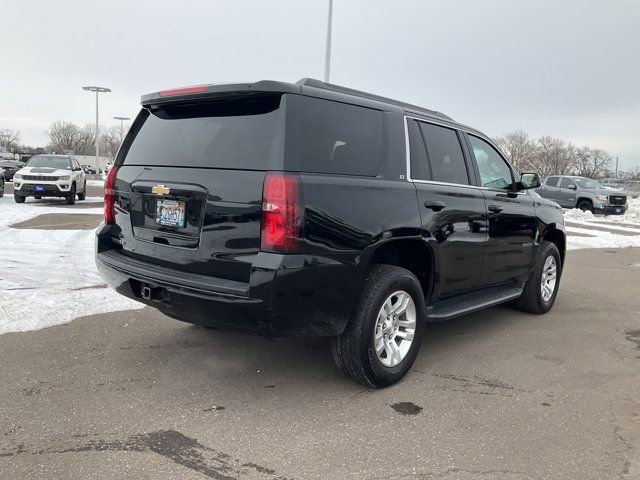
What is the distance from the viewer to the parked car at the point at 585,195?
75.1 ft

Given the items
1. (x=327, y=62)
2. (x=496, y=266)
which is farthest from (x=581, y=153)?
(x=496, y=266)

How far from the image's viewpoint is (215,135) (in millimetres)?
3453

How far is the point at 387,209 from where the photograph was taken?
355 cm

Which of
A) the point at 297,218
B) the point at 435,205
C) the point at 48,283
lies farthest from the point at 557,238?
the point at 48,283

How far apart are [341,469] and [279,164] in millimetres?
1695

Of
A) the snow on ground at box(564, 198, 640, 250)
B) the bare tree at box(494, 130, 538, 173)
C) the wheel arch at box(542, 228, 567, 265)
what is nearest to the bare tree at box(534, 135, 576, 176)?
the bare tree at box(494, 130, 538, 173)

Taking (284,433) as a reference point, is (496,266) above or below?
above

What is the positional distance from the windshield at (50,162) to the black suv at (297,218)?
15.8m

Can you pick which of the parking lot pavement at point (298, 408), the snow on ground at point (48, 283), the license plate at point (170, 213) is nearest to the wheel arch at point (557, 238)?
the parking lot pavement at point (298, 408)

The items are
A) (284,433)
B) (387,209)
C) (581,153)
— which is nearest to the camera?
(284,433)

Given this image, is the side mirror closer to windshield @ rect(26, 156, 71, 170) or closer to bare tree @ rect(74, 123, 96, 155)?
windshield @ rect(26, 156, 71, 170)

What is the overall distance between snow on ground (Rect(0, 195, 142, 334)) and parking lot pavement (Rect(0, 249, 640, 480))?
0.34 metres

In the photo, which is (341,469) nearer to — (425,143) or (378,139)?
(378,139)

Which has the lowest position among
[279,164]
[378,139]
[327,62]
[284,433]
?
[284,433]
